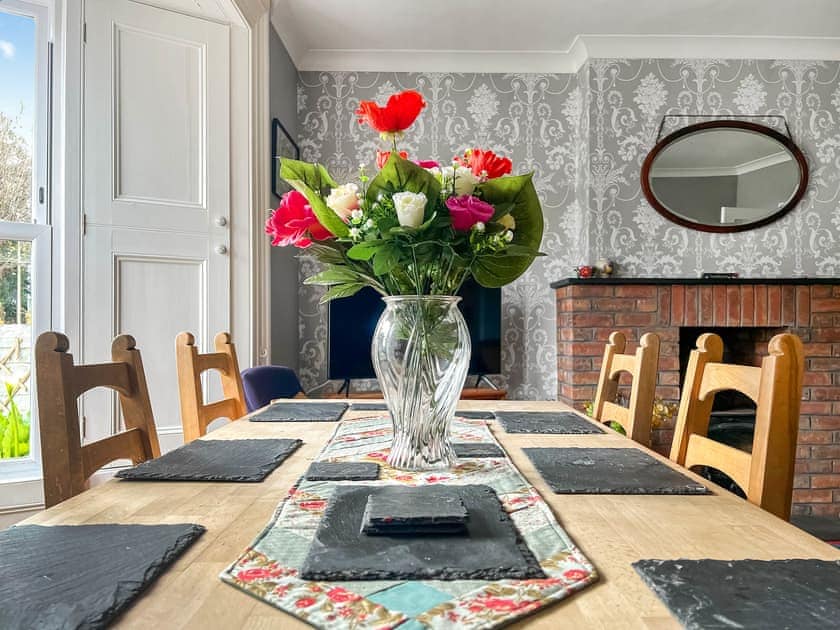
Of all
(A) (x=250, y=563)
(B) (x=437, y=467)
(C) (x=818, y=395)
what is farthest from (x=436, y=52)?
(A) (x=250, y=563)

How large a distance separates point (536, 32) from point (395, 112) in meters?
2.82

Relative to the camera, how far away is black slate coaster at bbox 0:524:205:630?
1.55 feet

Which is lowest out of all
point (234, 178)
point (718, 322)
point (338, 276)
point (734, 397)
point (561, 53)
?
point (734, 397)

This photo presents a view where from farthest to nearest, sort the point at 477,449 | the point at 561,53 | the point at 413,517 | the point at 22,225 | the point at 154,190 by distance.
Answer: the point at 561,53
the point at 154,190
the point at 22,225
the point at 477,449
the point at 413,517

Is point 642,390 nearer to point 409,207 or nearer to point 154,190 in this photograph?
point 409,207

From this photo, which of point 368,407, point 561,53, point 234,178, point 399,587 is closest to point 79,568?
point 399,587

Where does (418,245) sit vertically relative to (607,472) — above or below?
above

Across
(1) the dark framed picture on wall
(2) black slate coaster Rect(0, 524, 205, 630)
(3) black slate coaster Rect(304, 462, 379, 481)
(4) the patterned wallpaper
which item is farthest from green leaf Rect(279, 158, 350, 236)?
(4) the patterned wallpaper

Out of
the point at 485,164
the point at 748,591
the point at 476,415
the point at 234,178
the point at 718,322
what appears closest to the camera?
the point at 748,591

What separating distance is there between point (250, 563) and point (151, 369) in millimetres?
2160

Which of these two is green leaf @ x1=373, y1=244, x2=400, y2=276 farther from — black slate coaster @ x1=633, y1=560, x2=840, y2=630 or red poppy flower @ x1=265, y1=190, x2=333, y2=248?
black slate coaster @ x1=633, y1=560, x2=840, y2=630

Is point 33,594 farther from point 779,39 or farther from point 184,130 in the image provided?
point 779,39

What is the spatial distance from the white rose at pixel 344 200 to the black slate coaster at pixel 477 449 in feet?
1.60

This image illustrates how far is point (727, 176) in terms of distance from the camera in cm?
354
